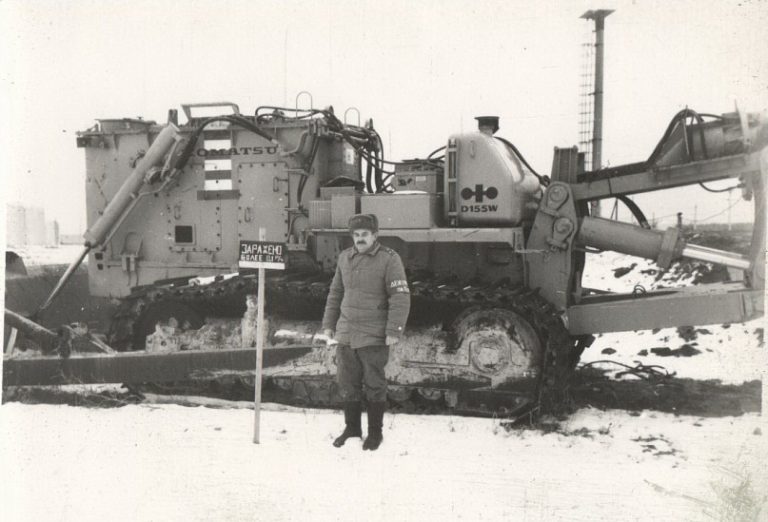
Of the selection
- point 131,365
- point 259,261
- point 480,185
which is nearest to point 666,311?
point 480,185

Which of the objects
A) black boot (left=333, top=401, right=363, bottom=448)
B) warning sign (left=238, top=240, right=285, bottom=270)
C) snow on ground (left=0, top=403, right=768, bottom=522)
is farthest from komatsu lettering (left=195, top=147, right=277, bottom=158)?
black boot (left=333, top=401, right=363, bottom=448)

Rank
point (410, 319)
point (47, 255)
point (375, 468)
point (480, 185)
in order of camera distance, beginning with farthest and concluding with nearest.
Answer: point (47, 255)
point (410, 319)
point (480, 185)
point (375, 468)

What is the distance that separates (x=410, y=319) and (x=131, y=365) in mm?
2990

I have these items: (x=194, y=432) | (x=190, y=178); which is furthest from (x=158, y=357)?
(x=190, y=178)

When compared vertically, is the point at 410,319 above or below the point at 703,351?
above

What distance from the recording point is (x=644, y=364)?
10203 mm

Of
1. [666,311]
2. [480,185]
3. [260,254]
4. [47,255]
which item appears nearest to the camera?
[260,254]

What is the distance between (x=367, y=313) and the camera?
624 cm

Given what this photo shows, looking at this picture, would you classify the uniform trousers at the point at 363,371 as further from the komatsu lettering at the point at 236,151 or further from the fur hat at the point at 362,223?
the komatsu lettering at the point at 236,151

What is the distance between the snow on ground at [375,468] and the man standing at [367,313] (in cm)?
54

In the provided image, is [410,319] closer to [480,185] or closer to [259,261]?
[480,185]

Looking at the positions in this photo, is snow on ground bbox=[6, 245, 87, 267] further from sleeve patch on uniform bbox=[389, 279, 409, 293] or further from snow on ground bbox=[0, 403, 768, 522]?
sleeve patch on uniform bbox=[389, 279, 409, 293]

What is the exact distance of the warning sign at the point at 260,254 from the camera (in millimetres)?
6668

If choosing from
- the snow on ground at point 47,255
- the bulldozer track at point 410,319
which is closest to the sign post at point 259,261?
the bulldozer track at point 410,319
